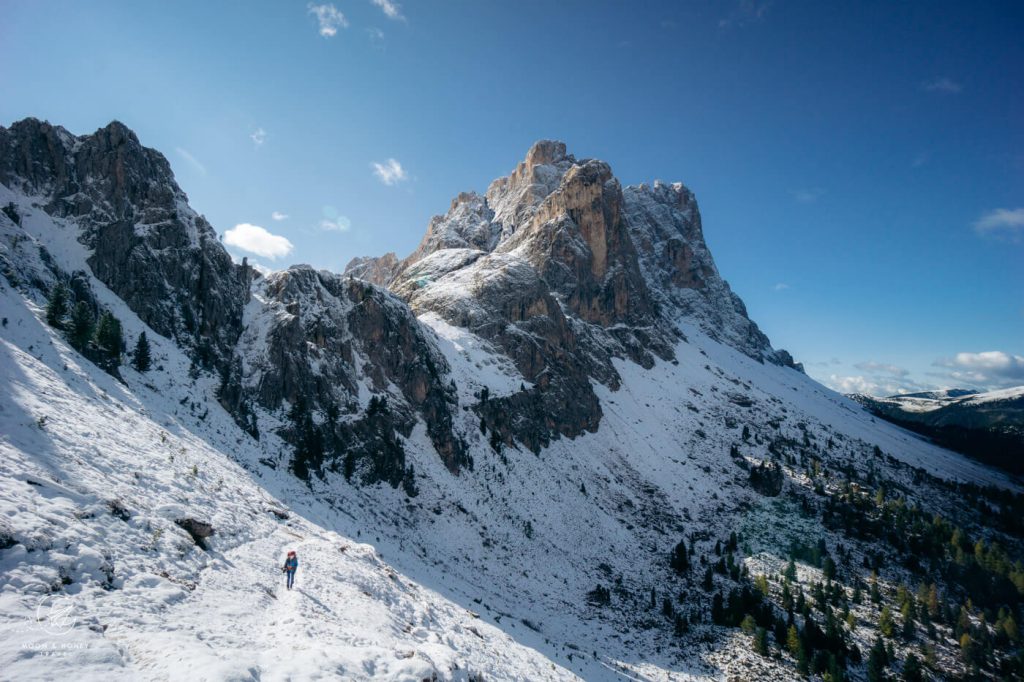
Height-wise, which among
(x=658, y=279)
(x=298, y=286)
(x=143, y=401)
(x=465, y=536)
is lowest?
(x=465, y=536)

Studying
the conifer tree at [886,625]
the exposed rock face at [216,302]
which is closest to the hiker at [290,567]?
the exposed rock face at [216,302]

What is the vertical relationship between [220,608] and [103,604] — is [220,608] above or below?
below

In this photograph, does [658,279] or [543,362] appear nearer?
[543,362]

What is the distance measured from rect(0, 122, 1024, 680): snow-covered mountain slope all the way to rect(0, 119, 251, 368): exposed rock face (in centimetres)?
88

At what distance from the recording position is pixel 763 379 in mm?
164625

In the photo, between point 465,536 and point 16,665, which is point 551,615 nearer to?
point 465,536

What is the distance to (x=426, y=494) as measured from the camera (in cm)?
5116

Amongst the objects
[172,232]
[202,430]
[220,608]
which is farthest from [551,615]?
[172,232]

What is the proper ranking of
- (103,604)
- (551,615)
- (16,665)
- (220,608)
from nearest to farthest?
(16,665) < (103,604) < (220,608) < (551,615)

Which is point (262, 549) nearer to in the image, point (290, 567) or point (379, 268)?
point (290, 567)

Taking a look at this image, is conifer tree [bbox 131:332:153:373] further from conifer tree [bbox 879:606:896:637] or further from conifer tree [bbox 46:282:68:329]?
conifer tree [bbox 879:606:896:637]

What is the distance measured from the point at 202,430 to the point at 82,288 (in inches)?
791

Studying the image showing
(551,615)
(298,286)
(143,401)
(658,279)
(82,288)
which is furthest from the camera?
(658,279)

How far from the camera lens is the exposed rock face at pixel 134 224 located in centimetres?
4453
